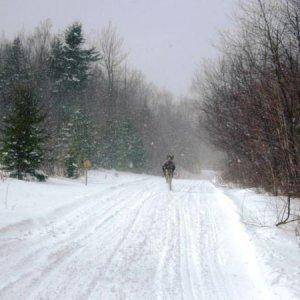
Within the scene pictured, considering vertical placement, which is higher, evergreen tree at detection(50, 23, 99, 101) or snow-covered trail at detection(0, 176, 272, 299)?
evergreen tree at detection(50, 23, 99, 101)

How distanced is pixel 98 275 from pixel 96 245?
1.86 m

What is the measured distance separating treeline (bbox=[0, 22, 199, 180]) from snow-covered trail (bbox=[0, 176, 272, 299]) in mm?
8803

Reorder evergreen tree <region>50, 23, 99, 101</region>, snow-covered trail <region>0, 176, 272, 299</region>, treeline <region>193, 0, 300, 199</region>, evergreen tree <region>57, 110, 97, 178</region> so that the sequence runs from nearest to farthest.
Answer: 1. snow-covered trail <region>0, 176, 272, 299</region>
2. treeline <region>193, 0, 300, 199</region>
3. evergreen tree <region>57, 110, 97, 178</region>
4. evergreen tree <region>50, 23, 99, 101</region>

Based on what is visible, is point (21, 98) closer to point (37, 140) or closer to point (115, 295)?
point (37, 140)

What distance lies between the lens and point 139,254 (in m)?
7.29

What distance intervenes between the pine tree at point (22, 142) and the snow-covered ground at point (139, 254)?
6794 mm

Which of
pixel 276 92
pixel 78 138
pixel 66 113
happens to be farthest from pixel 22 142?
pixel 66 113

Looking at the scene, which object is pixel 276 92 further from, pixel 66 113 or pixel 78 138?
pixel 66 113

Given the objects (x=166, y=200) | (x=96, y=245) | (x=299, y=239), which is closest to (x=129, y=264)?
(x=96, y=245)

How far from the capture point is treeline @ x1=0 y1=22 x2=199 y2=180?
19234 millimetres

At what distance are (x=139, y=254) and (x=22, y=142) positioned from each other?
43.3 ft

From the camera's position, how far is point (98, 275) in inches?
233

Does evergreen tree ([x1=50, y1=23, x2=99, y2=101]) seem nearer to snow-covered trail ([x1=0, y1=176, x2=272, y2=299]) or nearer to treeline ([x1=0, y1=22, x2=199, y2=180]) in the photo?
treeline ([x1=0, y1=22, x2=199, y2=180])

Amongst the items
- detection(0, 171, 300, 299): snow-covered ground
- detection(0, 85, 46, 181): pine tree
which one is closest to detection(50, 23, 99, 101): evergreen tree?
detection(0, 85, 46, 181): pine tree
